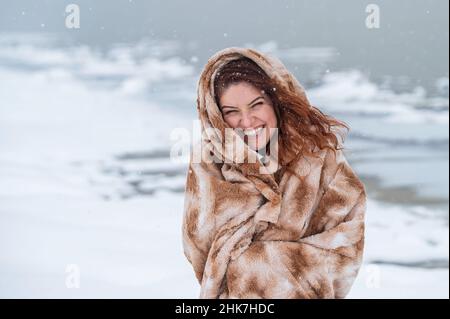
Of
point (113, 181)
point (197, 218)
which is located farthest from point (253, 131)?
point (113, 181)

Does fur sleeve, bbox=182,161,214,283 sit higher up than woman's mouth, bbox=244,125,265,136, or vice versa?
woman's mouth, bbox=244,125,265,136

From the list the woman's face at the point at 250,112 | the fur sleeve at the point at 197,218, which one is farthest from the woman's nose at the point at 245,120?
the fur sleeve at the point at 197,218

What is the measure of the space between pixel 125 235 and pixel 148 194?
0.47ft

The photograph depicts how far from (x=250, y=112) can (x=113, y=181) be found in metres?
0.53

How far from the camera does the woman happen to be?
1635 mm

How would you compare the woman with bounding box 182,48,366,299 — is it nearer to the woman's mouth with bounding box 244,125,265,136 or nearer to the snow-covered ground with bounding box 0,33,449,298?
the woman's mouth with bounding box 244,125,265,136

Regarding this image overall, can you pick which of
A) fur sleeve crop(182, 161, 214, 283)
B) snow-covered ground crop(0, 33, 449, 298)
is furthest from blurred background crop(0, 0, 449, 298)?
fur sleeve crop(182, 161, 214, 283)

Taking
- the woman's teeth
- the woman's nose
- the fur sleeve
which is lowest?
the fur sleeve

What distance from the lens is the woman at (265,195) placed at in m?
1.63

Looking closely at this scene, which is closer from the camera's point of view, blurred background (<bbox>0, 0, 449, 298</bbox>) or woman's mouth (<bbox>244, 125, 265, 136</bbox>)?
woman's mouth (<bbox>244, 125, 265, 136</bbox>)

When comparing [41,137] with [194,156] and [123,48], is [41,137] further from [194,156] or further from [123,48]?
[194,156]

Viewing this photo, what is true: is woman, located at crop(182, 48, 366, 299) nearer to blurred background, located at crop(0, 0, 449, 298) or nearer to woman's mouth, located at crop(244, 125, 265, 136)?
woman's mouth, located at crop(244, 125, 265, 136)

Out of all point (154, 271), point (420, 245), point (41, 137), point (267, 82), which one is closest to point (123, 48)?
point (41, 137)

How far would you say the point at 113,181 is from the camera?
6.37ft
